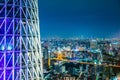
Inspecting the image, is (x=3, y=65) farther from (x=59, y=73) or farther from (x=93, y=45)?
(x=93, y=45)

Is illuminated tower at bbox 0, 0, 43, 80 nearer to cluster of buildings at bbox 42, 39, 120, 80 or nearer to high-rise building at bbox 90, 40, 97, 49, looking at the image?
cluster of buildings at bbox 42, 39, 120, 80

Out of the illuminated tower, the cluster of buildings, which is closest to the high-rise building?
the cluster of buildings

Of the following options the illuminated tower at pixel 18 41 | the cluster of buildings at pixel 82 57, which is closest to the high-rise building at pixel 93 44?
the cluster of buildings at pixel 82 57

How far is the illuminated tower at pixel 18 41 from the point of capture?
724cm

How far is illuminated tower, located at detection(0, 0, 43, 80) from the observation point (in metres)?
7.24

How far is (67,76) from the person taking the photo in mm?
9930

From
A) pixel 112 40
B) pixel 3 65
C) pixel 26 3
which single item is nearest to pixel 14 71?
pixel 3 65

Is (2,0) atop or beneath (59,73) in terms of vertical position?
atop

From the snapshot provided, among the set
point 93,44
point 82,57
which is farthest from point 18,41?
point 93,44

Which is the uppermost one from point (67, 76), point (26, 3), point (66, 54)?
point (26, 3)

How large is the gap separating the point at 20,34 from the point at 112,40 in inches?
187

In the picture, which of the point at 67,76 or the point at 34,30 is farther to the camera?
the point at 67,76

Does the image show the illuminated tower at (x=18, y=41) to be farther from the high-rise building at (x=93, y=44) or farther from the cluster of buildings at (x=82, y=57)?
the high-rise building at (x=93, y=44)

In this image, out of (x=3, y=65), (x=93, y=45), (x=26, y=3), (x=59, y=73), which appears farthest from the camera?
(x=93, y=45)
